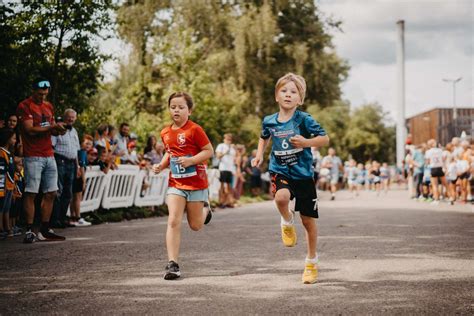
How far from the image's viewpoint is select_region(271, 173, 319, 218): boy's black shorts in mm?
6008

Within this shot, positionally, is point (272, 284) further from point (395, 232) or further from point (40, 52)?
point (40, 52)

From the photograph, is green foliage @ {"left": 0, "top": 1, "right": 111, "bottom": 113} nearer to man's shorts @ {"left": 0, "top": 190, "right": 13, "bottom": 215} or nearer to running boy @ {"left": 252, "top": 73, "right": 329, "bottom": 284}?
man's shorts @ {"left": 0, "top": 190, "right": 13, "bottom": 215}

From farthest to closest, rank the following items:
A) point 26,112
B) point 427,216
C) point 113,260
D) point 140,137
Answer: point 140,137
point 427,216
point 26,112
point 113,260

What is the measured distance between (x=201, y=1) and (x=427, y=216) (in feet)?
74.2

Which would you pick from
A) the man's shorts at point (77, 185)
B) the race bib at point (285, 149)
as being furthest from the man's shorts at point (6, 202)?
the race bib at point (285, 149)

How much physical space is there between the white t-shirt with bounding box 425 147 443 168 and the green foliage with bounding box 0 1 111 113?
967cm

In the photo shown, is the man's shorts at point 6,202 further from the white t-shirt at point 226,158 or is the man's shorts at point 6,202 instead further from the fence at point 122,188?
the white t-shirt at point 226,158

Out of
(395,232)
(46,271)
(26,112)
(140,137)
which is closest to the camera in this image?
(46,271)

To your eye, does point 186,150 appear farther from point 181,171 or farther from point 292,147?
point 292,147

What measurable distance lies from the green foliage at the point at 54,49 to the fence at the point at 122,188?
6.63 feet

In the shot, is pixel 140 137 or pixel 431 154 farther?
pixel 140 137

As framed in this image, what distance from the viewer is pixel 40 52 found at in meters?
14.1

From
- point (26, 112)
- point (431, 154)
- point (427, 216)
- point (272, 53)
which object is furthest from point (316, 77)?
point (26, 112)

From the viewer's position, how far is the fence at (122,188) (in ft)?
43.4
